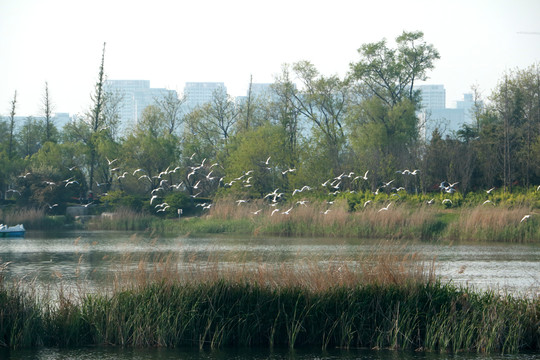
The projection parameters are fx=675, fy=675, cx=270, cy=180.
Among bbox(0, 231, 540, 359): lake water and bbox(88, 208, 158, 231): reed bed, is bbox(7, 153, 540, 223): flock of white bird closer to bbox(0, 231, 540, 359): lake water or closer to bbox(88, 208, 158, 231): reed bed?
bbox(88, 208, 158, 231): reed bed

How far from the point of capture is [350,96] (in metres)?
64.7

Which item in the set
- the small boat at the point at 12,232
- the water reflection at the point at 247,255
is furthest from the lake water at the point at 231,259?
the small boat at the point at 12,232

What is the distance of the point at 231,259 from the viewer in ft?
79.3

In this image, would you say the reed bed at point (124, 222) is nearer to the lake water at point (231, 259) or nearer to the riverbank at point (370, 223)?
the riverbank at point (370, 223)

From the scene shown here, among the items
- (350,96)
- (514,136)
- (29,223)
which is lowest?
(29,223)

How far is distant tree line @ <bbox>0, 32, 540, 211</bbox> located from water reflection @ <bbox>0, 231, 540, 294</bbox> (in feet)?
48.0

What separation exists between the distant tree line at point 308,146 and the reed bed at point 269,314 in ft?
110

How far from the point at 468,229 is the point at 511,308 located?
2130 centimetres

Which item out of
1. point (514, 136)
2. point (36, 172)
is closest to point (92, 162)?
point (36, 172)

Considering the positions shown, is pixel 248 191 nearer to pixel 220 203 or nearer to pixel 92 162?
pixel 220 203

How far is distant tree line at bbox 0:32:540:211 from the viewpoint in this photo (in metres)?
49.4

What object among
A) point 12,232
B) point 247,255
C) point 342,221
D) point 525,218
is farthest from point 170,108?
point 247,255

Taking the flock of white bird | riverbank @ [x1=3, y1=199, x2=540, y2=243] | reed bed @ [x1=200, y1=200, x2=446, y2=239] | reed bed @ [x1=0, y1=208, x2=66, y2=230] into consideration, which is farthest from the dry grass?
reed bed @ [x1=0, y1=208, x2=66, y2=230]

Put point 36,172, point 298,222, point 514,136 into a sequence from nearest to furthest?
point 298,222, point 514,136, point 36,172
